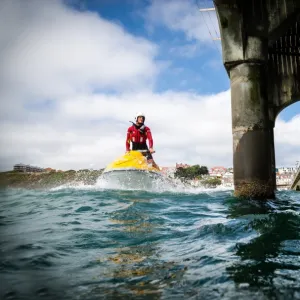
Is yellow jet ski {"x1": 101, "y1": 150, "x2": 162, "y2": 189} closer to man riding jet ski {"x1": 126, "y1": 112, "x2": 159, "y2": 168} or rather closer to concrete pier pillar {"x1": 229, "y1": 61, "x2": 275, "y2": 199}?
man riding jet ski {"x1": 126, "y1": 112, "x2": 159, "y2": 168}

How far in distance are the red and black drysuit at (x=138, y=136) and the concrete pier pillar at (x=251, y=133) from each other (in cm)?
507

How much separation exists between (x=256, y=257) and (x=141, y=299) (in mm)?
1406

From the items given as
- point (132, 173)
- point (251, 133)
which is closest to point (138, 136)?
point (132, 173)

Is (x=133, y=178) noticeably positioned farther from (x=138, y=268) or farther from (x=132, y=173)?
(x=138, y=268)

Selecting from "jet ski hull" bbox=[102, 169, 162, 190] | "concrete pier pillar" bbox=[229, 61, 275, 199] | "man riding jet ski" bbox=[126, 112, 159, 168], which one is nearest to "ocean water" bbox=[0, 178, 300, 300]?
"concrete pier pillar" bbox=[229, 61, 275, 199]

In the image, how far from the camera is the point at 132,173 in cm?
1121

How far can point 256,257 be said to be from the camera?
3004 mm

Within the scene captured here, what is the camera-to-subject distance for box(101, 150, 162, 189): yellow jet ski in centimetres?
1123

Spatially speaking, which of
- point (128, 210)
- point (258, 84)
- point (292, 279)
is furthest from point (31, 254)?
point (258, 84)

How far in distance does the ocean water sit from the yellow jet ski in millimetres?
5770

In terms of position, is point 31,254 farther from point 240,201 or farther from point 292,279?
point 240,201

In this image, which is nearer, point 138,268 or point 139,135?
point 138,268

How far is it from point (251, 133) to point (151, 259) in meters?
5.74

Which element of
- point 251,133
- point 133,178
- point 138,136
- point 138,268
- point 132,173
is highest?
point 138,136
